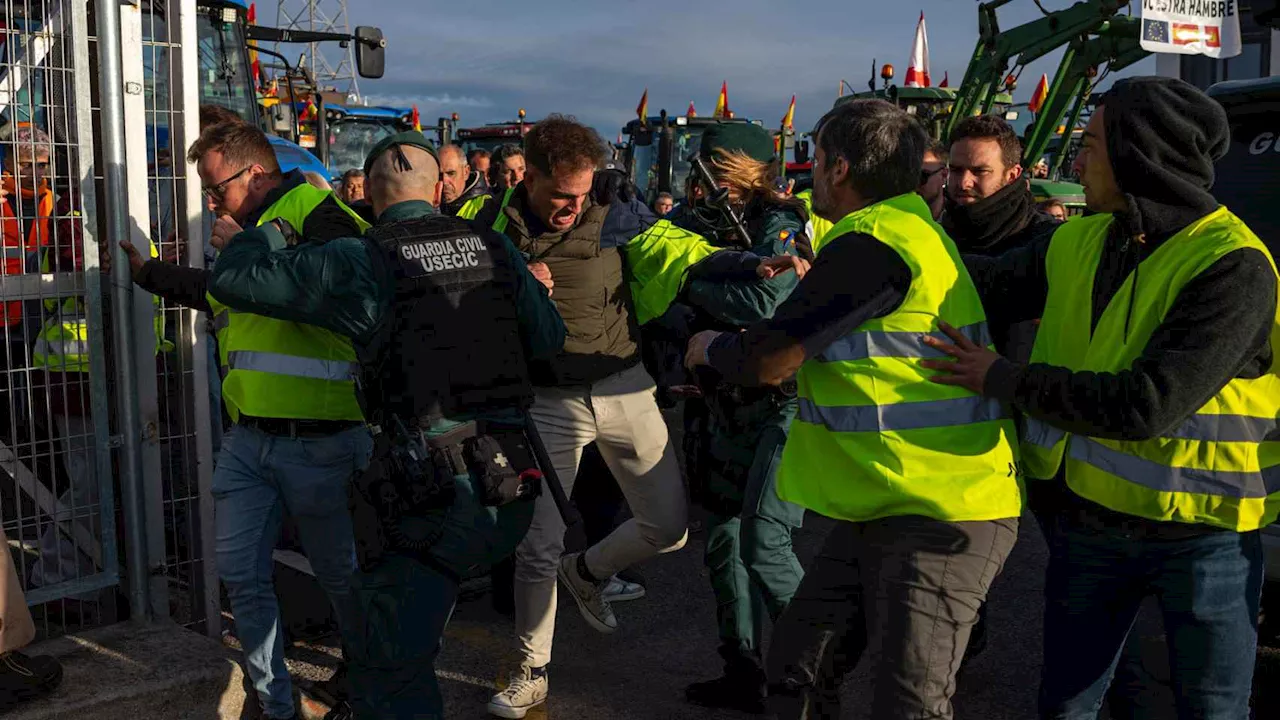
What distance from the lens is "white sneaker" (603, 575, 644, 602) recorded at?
5590mm

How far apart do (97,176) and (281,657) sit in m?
1.83

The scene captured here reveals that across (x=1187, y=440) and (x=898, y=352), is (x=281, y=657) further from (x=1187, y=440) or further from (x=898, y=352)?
(x=1187, y=440)

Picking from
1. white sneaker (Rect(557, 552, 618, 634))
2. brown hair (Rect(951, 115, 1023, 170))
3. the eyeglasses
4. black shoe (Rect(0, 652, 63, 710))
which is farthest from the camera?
white sneaker (Rect(557, 552, 618, 634))

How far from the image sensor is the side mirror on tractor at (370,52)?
30.9ft

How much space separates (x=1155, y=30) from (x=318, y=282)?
5.22 metres

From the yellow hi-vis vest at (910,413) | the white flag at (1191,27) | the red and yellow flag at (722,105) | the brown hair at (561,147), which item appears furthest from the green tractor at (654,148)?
the yellow hi-vis vest at (910,413)

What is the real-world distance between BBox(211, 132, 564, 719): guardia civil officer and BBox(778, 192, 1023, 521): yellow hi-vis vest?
0.94 meters

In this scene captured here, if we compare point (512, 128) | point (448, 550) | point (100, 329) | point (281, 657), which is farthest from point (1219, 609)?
point (512, 128)

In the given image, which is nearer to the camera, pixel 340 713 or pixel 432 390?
pixel 432 390

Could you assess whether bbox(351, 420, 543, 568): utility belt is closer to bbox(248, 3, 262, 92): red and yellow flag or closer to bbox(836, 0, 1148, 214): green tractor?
bbox(248, 3, 262, 92): red and yellow flag

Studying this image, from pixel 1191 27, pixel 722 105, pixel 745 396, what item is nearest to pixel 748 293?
pixel 745 396

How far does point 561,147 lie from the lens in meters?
3.97

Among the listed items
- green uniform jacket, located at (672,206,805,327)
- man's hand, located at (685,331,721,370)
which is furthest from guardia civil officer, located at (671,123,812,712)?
man's hand, located at (685,331,721,370)

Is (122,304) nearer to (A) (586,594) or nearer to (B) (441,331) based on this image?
(B) (441,331)
